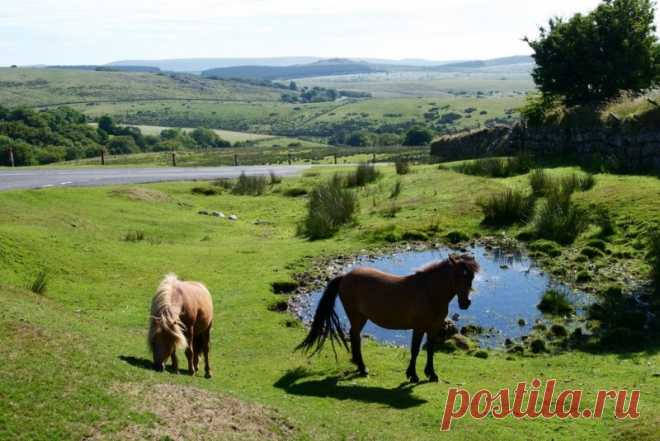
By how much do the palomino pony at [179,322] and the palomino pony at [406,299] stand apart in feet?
7.25

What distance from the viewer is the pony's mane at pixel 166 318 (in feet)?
35.2

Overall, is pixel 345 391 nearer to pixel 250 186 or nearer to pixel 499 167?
pixel 499 167

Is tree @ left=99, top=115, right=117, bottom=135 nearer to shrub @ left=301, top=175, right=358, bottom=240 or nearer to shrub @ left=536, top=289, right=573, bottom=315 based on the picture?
shrub @ left=301, top=175, right=358, bottom=240

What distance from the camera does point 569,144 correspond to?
1348 inches

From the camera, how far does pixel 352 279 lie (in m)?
13.4

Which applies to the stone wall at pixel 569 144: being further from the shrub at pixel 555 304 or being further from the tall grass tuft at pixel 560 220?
the shrub at pixel 555 304

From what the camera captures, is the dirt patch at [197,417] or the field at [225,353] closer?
the dirt patch at [197,417]

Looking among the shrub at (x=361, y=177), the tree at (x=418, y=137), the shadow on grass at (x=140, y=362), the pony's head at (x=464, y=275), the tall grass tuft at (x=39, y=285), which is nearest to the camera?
the shadow on grass at (x=140, y=362)

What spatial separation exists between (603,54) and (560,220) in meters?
17.2

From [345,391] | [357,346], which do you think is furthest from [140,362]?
[357,346]

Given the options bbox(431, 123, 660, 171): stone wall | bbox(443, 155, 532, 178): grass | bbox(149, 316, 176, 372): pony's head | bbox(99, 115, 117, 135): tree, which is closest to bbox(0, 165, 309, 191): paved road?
bbox(431, 123, 660, 171): stone wall

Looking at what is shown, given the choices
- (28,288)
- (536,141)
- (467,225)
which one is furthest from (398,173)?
(28,288)

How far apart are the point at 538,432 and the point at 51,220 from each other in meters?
18.3

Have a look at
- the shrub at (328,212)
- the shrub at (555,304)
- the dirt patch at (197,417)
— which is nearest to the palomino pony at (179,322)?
the dirt patch at (197,417)
